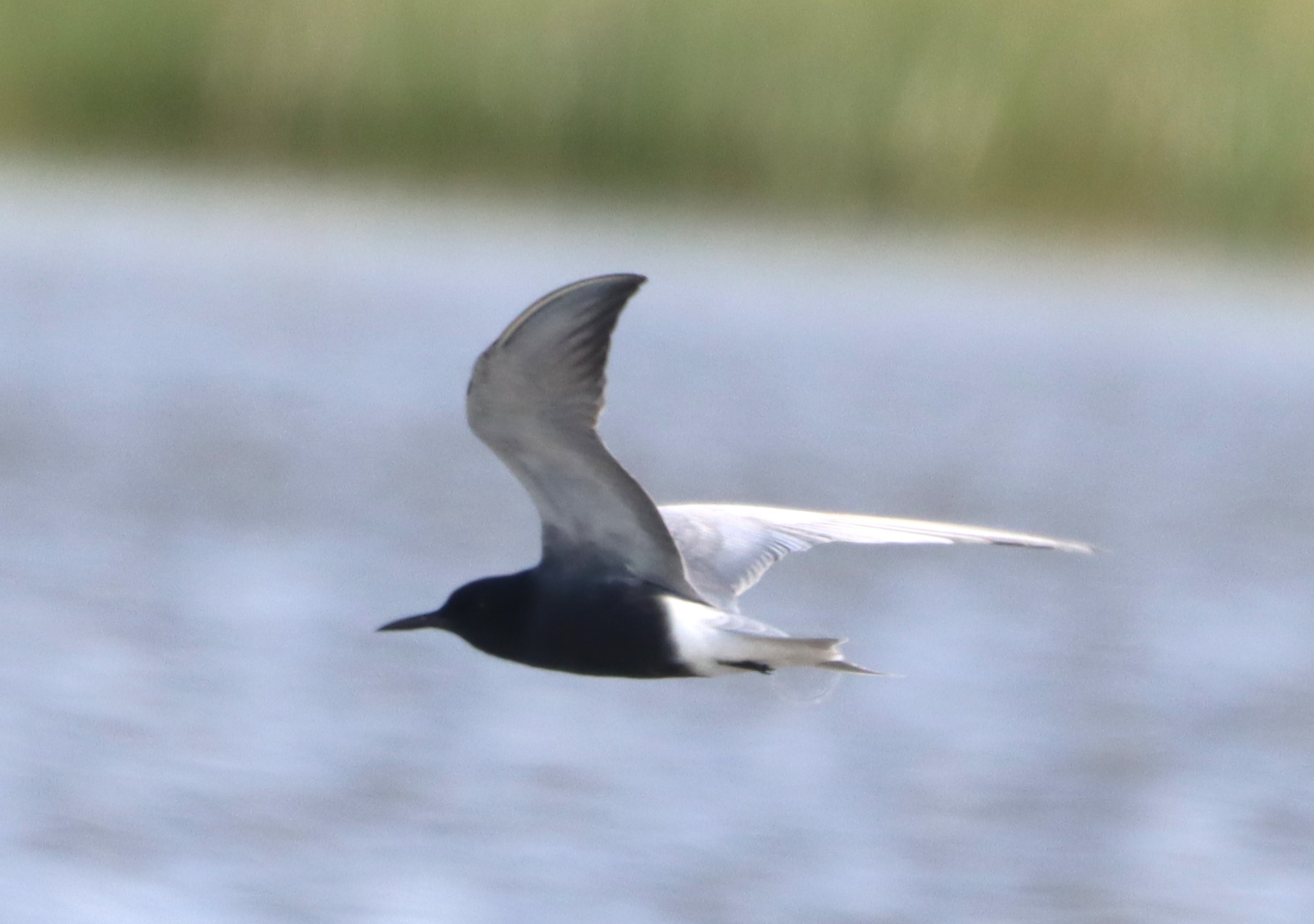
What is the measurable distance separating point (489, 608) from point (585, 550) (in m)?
0.20

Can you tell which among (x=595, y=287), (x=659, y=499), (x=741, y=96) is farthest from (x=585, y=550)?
(x=741, y=96)

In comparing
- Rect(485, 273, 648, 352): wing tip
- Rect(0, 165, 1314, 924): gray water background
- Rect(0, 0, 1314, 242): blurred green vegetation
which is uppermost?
Rect(485, 273, 648, 352): wing tip

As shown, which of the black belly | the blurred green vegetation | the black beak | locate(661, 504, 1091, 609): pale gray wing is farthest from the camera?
the blurred green vegetation

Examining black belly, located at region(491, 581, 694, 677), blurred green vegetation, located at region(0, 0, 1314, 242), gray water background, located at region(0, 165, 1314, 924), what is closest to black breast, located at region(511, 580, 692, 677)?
black belly, located at region(491, 581, 694, 677)

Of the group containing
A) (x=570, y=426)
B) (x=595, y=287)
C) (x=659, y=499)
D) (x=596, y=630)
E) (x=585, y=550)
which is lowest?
(x=659, y=499)

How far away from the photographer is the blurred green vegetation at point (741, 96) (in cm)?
1547

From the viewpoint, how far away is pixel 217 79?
1579 centimetres

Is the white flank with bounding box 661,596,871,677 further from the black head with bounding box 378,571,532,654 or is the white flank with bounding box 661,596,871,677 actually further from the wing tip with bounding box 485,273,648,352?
the wing tip with bounding box 485,273,648,352

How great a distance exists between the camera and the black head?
4316 mm

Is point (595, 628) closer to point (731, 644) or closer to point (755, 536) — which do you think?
point (731, 644)

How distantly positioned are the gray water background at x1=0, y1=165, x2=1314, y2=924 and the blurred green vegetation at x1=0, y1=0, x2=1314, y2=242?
0.72 m

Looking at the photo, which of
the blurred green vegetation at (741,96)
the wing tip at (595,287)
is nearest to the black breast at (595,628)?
the wing tip at (595,287)

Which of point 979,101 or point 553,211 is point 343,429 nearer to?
point 553,211

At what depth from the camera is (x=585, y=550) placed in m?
4.32
